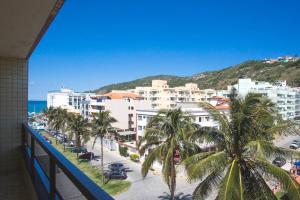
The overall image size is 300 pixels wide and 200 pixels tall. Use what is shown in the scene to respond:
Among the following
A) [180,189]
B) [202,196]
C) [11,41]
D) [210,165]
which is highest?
[11,41]

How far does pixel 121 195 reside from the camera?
55.4 ft

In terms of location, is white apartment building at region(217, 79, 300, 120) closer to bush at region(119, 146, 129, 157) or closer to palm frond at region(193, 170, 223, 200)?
bush at region(119, 146, 129, 157)

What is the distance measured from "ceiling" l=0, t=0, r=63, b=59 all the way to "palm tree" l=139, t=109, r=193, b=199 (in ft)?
29.6

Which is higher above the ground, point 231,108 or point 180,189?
point 231,108

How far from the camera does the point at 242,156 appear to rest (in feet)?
25.7

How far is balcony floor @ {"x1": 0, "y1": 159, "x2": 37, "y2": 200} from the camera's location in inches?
143

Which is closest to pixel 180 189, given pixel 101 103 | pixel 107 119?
pixel 107 119

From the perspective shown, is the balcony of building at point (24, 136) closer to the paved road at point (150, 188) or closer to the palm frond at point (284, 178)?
the palm frond at point (284, 178)

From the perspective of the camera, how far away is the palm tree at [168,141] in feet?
39.8

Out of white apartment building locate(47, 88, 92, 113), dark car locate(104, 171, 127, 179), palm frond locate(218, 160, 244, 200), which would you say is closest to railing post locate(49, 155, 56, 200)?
palm frond locate(218, 160, 244, 200)

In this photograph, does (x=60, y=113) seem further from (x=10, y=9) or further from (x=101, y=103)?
(x=10, y=9)

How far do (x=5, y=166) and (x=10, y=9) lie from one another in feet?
12.4

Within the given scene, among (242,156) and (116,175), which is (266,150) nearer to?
(242,156)

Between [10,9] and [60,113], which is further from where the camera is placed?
[60,113]
